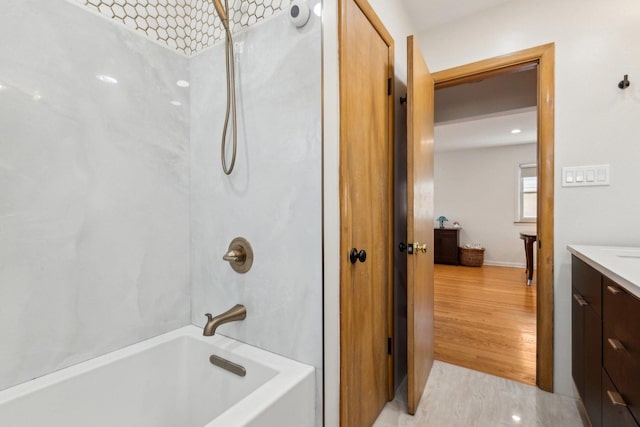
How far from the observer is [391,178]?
5.69 feet

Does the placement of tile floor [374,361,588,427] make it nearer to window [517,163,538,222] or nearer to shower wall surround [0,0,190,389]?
shower wall surround [0,0,190,389]

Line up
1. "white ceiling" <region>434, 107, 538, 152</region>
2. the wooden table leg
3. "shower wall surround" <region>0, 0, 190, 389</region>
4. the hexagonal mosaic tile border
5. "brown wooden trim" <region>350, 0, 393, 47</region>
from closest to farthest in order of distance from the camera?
"shower wall surround" <region>0, 0, 190, 389</region>
the hexagonal mosaic tile border
"brown wooden trim" <region>350, 0, 393, 47</region>
"white ceiling" <region>434, 107, 538, 152</region>
the wooden table leg

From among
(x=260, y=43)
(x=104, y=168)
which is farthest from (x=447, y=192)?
(x=104, y=168)

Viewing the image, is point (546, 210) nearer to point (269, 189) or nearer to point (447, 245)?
point (269, 189)

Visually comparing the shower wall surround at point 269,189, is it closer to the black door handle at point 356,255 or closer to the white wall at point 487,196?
the black door handle at point 356,255

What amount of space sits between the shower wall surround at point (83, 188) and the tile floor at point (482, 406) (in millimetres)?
1378

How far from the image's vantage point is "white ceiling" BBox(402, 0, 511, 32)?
6.20ft

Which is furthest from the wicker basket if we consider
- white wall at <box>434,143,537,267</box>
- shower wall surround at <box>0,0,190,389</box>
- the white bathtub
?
shower wall surround at <box>0,0,190,389</box>

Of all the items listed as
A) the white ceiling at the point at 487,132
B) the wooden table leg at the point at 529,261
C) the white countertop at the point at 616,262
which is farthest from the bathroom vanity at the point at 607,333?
the wooden table leg at the point at 529,261

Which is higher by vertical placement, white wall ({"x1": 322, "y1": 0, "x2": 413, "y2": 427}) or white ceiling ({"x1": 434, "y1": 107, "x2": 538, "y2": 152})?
white ceiling ({"x1": 434, "y1": 107, "x2": 538, "y2": 152})

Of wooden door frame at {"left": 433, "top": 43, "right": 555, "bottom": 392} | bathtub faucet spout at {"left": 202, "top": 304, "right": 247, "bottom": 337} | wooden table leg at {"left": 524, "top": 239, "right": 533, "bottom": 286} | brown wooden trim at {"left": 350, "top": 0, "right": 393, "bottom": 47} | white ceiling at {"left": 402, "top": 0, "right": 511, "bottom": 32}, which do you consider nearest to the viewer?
bathtub faucet spout at {"left": 202, "top": 304, "right": 247, "bottom": 337}

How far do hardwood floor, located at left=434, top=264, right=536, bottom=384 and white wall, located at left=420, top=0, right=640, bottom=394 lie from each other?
40 centimetres

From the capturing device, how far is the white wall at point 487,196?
5727 millimetres

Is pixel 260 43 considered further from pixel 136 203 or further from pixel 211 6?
pixel 136 203
